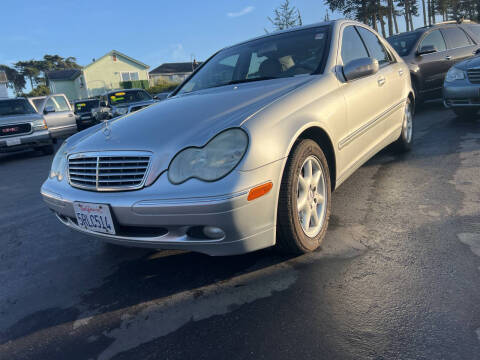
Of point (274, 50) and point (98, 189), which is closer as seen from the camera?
point (98, 189)

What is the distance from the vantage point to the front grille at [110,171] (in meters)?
2.15

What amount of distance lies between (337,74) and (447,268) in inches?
64.4

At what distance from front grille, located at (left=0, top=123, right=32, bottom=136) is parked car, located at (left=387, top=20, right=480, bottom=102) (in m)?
8.54

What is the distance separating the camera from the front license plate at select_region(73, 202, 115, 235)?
2.17m

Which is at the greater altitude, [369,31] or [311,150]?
[369,31]

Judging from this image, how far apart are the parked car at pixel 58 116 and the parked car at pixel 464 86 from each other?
971 cm

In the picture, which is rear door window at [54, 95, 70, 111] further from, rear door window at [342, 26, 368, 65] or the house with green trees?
the house with green trees

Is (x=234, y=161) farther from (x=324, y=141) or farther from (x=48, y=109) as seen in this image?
(x=48, y=109)

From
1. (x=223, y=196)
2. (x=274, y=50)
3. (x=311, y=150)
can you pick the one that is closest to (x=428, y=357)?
(x=223, y=196)

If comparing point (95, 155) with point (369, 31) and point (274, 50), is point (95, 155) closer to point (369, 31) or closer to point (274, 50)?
point (274, 50)

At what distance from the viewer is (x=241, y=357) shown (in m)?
1.66

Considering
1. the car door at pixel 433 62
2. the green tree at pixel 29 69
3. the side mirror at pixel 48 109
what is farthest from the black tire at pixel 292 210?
the green tree at pixel 29 69

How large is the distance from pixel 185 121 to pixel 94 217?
2.61ft

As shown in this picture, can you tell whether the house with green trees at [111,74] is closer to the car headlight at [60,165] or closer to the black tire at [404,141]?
the black tire at [404,141]
